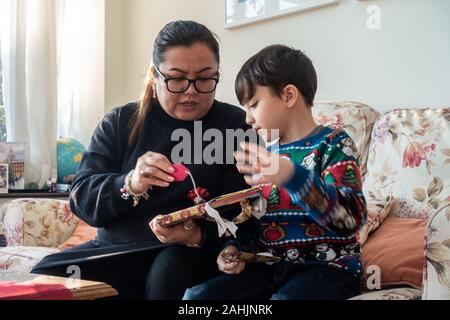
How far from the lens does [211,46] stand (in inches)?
48.9

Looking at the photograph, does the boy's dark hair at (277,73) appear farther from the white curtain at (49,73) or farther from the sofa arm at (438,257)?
the white curtain at (49,73)

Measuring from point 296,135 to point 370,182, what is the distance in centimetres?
52

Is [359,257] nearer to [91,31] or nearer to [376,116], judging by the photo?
[376,116]

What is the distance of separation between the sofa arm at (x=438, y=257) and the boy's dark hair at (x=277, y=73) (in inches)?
16.6

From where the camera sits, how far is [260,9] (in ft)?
7.54

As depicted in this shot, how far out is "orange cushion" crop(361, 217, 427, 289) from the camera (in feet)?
4.01

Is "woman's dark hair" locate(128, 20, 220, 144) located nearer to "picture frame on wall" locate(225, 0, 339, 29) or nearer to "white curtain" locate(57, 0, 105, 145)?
"picture frame on wall" locate(225, 0, 339, 29)

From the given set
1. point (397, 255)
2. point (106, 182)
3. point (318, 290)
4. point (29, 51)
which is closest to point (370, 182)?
point (397, 255)

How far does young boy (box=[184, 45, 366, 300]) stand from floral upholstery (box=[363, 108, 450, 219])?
1.42 feet

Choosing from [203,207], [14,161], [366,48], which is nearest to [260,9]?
[366,48]

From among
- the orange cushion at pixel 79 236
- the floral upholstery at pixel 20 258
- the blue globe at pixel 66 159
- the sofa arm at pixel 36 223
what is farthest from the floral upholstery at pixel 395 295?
the blue globe at pixel 66 159

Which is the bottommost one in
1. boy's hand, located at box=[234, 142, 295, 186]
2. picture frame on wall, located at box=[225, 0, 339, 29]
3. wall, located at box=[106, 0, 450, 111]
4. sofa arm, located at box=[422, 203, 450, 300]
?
sofa arm, located at box=[422, 203, 450, 300]

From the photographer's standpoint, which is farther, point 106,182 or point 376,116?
point 376,116

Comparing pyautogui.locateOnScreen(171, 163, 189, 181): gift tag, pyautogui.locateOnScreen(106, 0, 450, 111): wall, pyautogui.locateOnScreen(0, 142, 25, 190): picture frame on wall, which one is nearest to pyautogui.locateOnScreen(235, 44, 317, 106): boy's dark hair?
pyautogui.locateOnScreen(171, 163, 189, 181): gift tag
